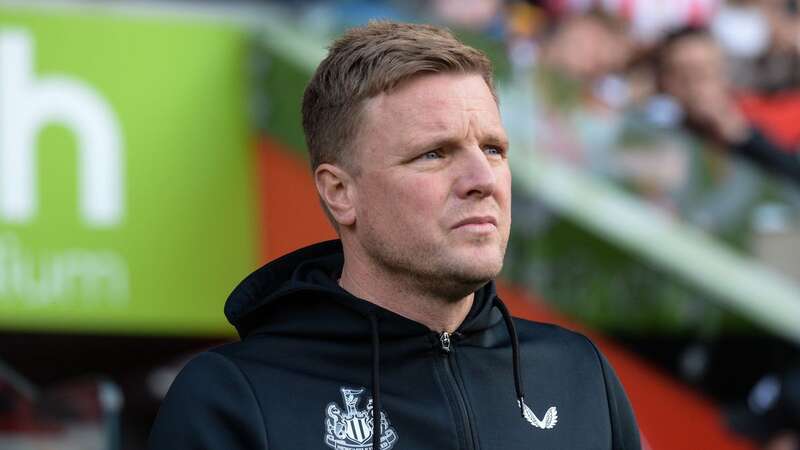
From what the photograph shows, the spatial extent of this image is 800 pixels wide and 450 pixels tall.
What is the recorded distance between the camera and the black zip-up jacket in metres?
2.63

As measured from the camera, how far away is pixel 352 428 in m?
2.66

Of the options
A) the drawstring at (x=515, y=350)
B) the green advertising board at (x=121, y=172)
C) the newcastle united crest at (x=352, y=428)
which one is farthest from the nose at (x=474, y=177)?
the green advertising board at (x=121, y=172)

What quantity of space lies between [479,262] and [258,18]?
5.53 meters

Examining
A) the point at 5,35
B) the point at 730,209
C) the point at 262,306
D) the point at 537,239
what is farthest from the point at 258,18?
the point at 262,306

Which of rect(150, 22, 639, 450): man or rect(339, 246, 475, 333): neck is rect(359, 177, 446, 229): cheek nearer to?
rect(150, 22, 639, 450): man

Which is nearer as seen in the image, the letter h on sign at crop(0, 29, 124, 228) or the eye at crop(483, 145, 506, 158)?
the eye at crop(483, 145, 506, 158)

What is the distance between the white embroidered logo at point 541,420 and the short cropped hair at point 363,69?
A: 548mm

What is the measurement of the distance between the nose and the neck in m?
0.21

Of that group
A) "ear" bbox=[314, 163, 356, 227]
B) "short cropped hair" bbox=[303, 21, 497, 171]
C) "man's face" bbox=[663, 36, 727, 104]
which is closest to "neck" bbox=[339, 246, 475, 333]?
"ear" bbox=[314, 163, 356, 227]

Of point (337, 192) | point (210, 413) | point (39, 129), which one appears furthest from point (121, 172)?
point (210, 413)

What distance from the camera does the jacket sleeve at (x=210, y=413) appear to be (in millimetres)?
2576

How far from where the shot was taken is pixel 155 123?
24.9 ft

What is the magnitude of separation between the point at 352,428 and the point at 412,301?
0.27 metres

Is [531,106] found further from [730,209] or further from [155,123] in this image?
[155,123]
